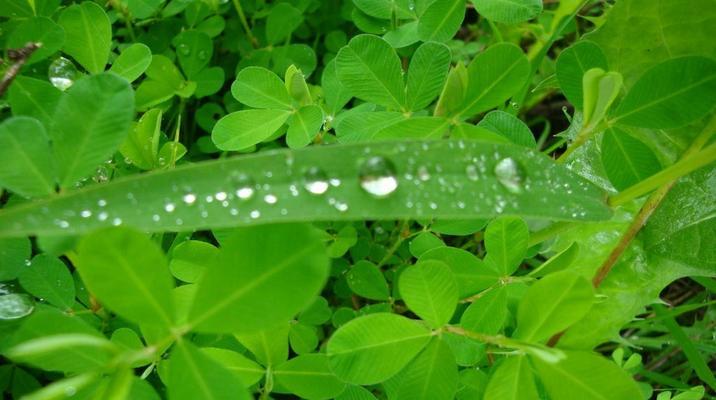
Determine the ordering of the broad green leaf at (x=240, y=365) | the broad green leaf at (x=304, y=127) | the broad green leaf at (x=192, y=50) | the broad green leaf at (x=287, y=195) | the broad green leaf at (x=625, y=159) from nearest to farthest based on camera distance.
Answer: the broad green leaf at (x=287, y=195) → the broad green leaf at (x=240, y=365) → the broad green leaf at (x=625, y=159) → the broad green leaf at (x=304, y=127) → the broad green leaf at (x=192, y=50)

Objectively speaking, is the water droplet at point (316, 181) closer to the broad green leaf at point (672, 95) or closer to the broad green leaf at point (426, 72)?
the broad green leaf at point (426, 72)

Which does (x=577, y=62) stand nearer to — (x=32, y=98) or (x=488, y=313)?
(x=488, y=313)

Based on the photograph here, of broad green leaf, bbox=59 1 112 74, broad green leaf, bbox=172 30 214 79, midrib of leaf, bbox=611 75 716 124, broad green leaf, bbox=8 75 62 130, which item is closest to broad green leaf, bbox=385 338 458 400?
midrib of leaf, bbox=611 75 716 124

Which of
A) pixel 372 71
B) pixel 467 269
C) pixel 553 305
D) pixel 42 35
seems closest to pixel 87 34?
pixel 42 35

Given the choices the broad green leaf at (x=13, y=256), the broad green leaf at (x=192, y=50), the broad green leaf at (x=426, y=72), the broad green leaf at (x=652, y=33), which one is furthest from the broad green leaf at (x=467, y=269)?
the broad green leaf at (x=192, y=50)

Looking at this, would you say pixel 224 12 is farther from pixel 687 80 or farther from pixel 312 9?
pixel 687 80

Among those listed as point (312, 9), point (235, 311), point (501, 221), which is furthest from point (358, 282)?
point (312, 9)
